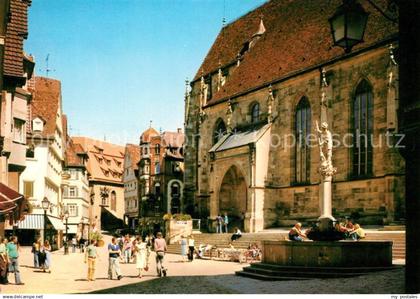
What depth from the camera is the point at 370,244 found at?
53.0 ft

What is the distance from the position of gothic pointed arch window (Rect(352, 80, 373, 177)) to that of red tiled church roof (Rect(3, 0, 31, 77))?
16.9m

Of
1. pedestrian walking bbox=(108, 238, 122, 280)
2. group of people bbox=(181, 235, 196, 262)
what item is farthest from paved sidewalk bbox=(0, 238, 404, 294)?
group of people bbox=(181, 235, 196, 262)

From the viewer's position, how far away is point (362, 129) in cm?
3164

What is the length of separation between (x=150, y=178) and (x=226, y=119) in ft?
107

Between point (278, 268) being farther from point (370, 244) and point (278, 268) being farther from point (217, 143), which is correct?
point (217, 143)

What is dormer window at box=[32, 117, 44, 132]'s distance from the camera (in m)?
44.2

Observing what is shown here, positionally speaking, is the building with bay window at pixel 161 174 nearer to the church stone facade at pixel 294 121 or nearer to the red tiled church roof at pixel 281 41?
the church stone facade at pixel 294 121

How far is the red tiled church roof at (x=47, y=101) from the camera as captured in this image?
4641 centimetres

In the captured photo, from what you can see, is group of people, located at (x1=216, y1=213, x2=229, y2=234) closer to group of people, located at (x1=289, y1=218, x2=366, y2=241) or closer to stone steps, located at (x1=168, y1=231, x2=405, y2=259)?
stone steps, located at (x1=168, y1=231, x2=405, y2=259)

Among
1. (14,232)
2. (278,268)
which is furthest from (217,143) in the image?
(278,268)

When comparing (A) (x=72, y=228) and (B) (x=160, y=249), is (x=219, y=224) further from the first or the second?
(A) (x=72, y=228)

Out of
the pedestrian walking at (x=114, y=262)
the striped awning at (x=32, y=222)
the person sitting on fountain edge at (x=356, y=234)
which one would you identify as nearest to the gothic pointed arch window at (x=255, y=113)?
the striped awning at (x=32, y=222)

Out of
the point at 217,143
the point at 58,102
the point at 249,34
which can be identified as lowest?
the point at 217,143

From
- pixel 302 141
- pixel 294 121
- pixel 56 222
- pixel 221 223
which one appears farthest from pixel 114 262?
pixel 56 222
